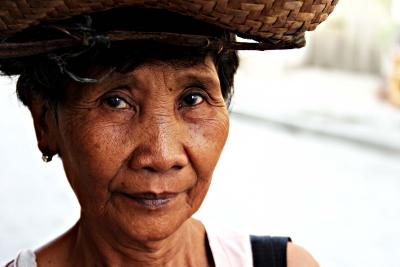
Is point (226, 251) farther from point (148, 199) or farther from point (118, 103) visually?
point (118, 103)

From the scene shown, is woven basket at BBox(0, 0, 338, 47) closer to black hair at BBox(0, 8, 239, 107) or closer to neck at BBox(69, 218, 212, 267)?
black hair at BBox(0, 8, 239, 107)

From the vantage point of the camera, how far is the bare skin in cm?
136

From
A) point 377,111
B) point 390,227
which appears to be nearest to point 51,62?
point 390,227

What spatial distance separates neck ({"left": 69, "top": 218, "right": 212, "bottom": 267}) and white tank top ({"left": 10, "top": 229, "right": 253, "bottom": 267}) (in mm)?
31

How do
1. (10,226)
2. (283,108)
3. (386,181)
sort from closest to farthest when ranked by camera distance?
(10,226) < (386,181) < (283,108)

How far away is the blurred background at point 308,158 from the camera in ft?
18.0

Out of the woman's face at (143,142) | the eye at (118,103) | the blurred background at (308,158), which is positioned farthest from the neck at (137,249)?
the blurred background at (308,158)

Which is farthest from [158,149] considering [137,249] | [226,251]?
[226,251]

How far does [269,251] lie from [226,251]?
106 mm

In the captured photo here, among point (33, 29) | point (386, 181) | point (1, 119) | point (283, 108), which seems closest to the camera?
point (33, 29)

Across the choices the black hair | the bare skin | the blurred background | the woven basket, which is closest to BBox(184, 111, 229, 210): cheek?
the bare skin

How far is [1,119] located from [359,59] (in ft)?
18.7

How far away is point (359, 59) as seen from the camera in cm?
1095

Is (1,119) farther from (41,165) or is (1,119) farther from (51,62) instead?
(51,62)
